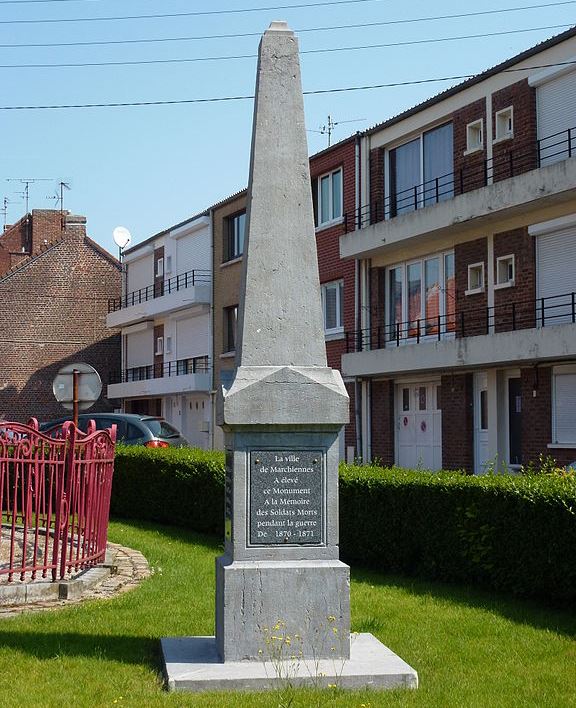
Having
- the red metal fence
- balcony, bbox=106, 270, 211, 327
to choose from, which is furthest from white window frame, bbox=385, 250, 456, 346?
the red metal fence

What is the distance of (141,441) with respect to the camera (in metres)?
24.2

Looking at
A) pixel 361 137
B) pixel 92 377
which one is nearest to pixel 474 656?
pixel 92 377

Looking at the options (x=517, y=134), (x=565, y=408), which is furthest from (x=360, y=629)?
(x=517, y=134)

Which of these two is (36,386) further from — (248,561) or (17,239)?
(248,561)

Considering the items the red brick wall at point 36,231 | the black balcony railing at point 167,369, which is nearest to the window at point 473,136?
the black balcony railing at point 167,369

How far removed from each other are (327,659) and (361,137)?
25162 millimetres

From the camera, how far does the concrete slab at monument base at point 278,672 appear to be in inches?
273

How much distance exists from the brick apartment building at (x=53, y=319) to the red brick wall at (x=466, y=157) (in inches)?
1133

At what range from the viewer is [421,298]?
29.2 metres

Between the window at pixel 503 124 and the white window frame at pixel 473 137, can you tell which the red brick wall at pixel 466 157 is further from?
the window at pixel 503 124

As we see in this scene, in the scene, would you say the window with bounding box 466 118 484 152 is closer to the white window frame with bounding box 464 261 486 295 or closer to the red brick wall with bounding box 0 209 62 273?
the white window frame with bounding box 464 261 486 295

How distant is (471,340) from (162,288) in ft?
80.4

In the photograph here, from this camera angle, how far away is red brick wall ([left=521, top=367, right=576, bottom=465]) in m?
24.1

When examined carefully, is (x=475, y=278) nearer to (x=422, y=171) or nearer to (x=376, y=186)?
(x=422, y=171)
